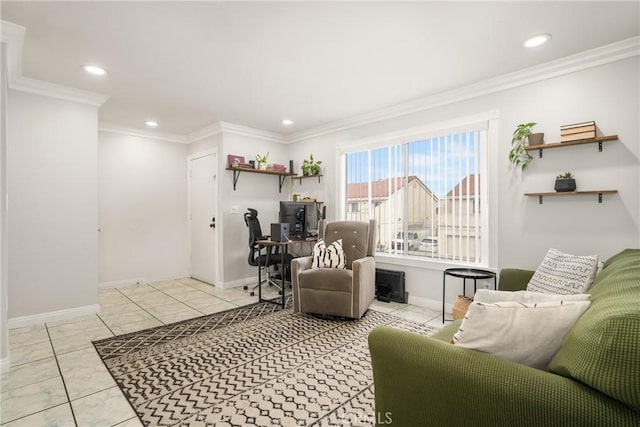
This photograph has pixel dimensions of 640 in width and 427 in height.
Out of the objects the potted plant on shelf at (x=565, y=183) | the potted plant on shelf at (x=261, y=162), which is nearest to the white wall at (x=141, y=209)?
the potted plant on shelf at (x=261, y=162)

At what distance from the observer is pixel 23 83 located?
10.1ft

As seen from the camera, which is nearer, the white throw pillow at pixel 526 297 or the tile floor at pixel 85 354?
the white throw pillow at pixel 526 297

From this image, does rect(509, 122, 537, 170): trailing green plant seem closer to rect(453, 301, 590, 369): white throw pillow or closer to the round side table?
the round side table

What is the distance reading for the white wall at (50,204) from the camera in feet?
10.0

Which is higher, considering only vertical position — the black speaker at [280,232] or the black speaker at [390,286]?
the black speaker at [280,232]

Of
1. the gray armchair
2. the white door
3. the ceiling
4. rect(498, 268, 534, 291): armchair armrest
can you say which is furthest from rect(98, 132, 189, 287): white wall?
rect(498, 268, 534, 291): armchair armrest

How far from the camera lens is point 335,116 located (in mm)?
4352

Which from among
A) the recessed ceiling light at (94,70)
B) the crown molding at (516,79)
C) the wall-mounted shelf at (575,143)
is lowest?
the wall-mounted shelf at (575,143)

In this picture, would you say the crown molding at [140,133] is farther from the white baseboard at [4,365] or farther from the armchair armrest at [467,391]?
the armchair armrest at [467,391]

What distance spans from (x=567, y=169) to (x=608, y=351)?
255 centimetres

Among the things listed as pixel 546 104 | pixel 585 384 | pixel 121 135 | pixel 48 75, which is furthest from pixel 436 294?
pixel 121 135

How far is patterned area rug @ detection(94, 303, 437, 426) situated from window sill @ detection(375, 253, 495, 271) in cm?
78

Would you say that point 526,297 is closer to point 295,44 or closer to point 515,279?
point 515,279

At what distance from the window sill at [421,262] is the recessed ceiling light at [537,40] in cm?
207
